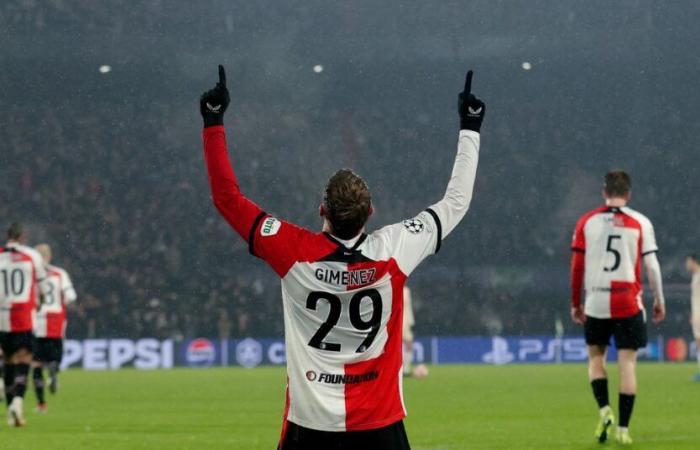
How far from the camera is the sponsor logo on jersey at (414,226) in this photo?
3.93 m

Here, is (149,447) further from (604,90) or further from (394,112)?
(604,90)

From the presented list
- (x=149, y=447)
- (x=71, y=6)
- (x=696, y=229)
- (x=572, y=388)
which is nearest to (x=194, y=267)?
(x=71, y=6)

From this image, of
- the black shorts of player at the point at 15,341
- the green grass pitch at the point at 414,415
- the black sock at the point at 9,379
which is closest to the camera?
the green grass pitch at the point at 414,415

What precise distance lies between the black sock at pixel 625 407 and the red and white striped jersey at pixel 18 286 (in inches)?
255

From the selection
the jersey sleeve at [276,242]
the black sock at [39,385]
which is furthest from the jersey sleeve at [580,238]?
the black sock at [39,385]

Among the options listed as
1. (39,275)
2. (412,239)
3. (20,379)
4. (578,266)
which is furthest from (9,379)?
(412,239)

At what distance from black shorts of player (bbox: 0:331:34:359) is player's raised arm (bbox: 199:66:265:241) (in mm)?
9122

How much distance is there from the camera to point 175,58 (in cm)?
4819

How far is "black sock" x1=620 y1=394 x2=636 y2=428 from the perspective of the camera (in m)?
8.91

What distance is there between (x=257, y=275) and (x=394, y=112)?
396 inches

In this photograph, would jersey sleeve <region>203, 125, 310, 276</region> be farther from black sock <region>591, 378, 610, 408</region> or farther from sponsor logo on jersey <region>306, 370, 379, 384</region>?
black sock <region>591, 378, 610, 408</region>

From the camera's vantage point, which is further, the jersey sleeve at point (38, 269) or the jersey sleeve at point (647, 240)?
the jersey sleeve at point (38, 269)

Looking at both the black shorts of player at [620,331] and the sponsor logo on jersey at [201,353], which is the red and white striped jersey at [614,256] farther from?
the sponsor logo on jersey at [201,353]

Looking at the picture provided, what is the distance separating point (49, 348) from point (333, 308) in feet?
48.2
